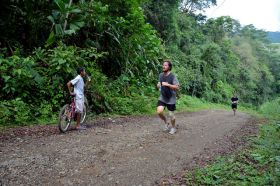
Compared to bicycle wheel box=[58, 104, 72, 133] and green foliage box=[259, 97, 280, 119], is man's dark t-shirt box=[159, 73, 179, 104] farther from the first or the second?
green foliage box=[259, 97, 280, 119]

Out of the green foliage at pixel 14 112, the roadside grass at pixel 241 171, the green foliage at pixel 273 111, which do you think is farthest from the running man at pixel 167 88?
the green foliage at pixel 273 111

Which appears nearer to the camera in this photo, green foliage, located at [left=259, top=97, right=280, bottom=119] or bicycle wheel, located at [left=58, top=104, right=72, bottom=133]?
bicycle wheel, located at [left=58, top=104, right=72, bottom=133]

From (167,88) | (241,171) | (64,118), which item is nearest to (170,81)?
(167,88)

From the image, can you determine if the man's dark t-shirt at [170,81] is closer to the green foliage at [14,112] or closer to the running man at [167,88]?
the running man at [167,88]

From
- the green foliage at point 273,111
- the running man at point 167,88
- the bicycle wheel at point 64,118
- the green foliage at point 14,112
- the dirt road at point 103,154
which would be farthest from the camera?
the green foliage at point 273,111

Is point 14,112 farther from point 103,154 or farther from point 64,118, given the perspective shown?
point 103,154

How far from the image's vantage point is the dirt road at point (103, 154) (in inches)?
208

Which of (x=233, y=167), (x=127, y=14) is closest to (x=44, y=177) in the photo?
(x=233, y=167)

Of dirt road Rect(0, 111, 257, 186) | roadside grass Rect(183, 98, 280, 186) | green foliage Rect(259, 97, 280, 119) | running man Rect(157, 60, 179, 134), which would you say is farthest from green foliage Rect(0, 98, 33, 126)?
green foliage Rect(259, 97, 280, 119)

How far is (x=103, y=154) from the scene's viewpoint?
6656mm

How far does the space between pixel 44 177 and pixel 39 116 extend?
579 cm

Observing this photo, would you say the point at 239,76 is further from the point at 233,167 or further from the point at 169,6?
the point at 233,167

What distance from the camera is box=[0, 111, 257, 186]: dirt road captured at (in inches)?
208

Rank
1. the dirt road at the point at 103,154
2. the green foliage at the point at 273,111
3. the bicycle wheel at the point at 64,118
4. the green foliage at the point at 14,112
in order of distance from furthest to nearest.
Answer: the green foliage at the point at 273,111
the green foliage at the point at 14,112
the bicycle wheel at the point at 64,118
the dirt road at the point at 103,154
